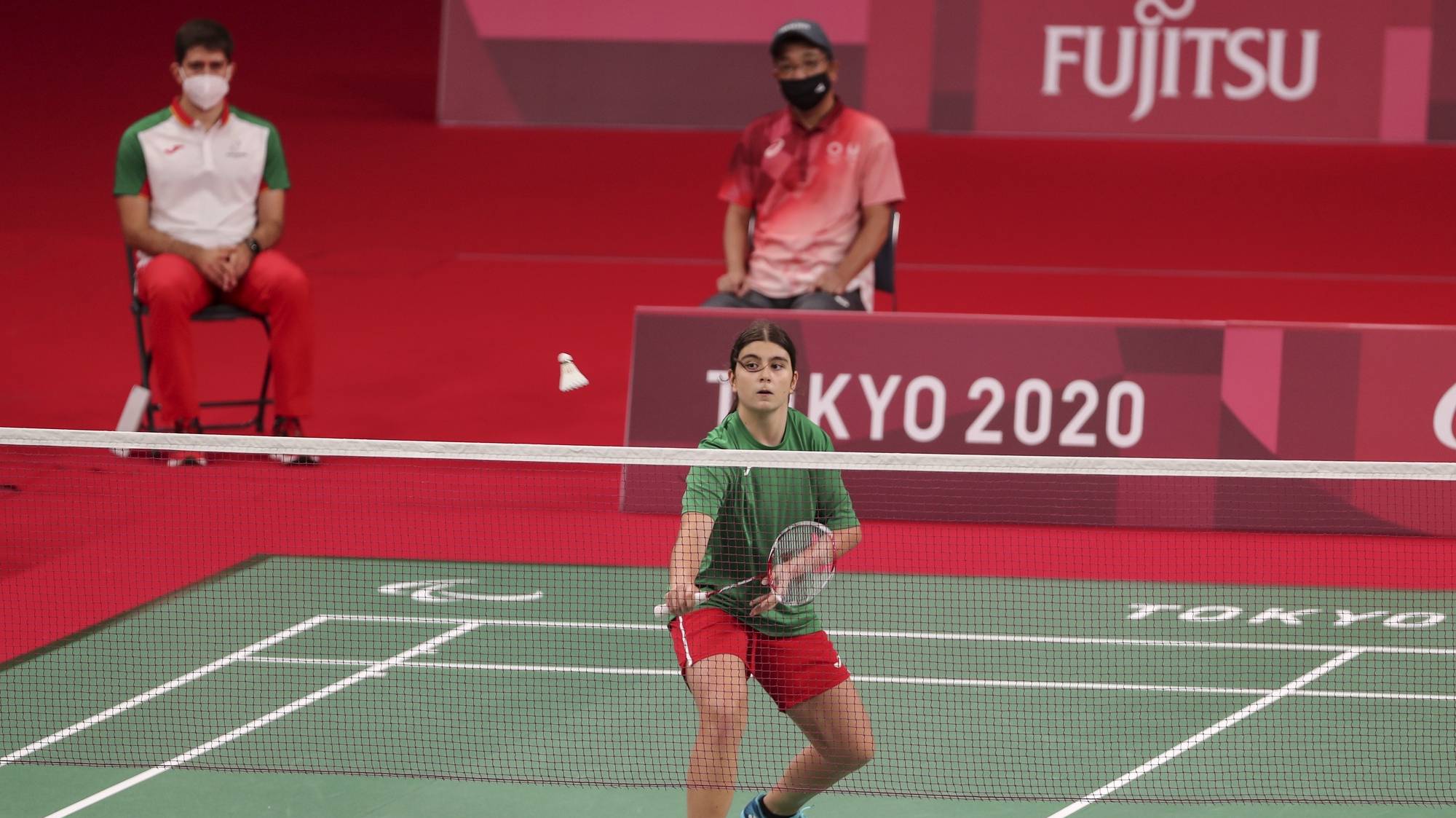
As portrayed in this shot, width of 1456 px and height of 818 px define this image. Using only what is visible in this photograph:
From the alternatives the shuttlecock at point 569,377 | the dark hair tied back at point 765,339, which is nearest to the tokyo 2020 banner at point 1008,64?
the shuttlecock at point 569,377

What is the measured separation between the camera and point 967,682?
19.1ft

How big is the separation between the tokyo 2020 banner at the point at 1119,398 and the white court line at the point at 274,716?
5.34ft

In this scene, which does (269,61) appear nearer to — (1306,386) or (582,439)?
(582,439)

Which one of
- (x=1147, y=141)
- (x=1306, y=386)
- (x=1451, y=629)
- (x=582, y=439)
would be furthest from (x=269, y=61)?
(x=1451, y=629)

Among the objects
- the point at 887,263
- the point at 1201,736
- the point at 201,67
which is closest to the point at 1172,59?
the point at 887,263

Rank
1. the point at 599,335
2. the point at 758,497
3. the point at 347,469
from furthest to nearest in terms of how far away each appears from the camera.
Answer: the point at 599,335 < the point at 347,469 < the point at 758,497

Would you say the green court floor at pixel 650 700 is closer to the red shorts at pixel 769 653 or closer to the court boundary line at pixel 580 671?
the court boundary line at pixel 580 671

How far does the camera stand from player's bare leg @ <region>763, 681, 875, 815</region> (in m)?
4.14

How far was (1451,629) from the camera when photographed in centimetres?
640

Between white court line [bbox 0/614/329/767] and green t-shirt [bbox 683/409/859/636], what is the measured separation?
7.04 feet

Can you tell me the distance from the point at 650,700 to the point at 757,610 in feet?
5.49

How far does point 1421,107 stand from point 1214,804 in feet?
32.0

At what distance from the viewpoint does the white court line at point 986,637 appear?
619 cm

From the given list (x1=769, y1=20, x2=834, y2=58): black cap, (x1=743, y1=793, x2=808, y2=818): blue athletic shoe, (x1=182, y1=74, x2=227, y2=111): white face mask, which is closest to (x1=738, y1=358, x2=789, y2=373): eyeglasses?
(x1=743, y1=793, x2=808, y2=818): blue athletic shoe
